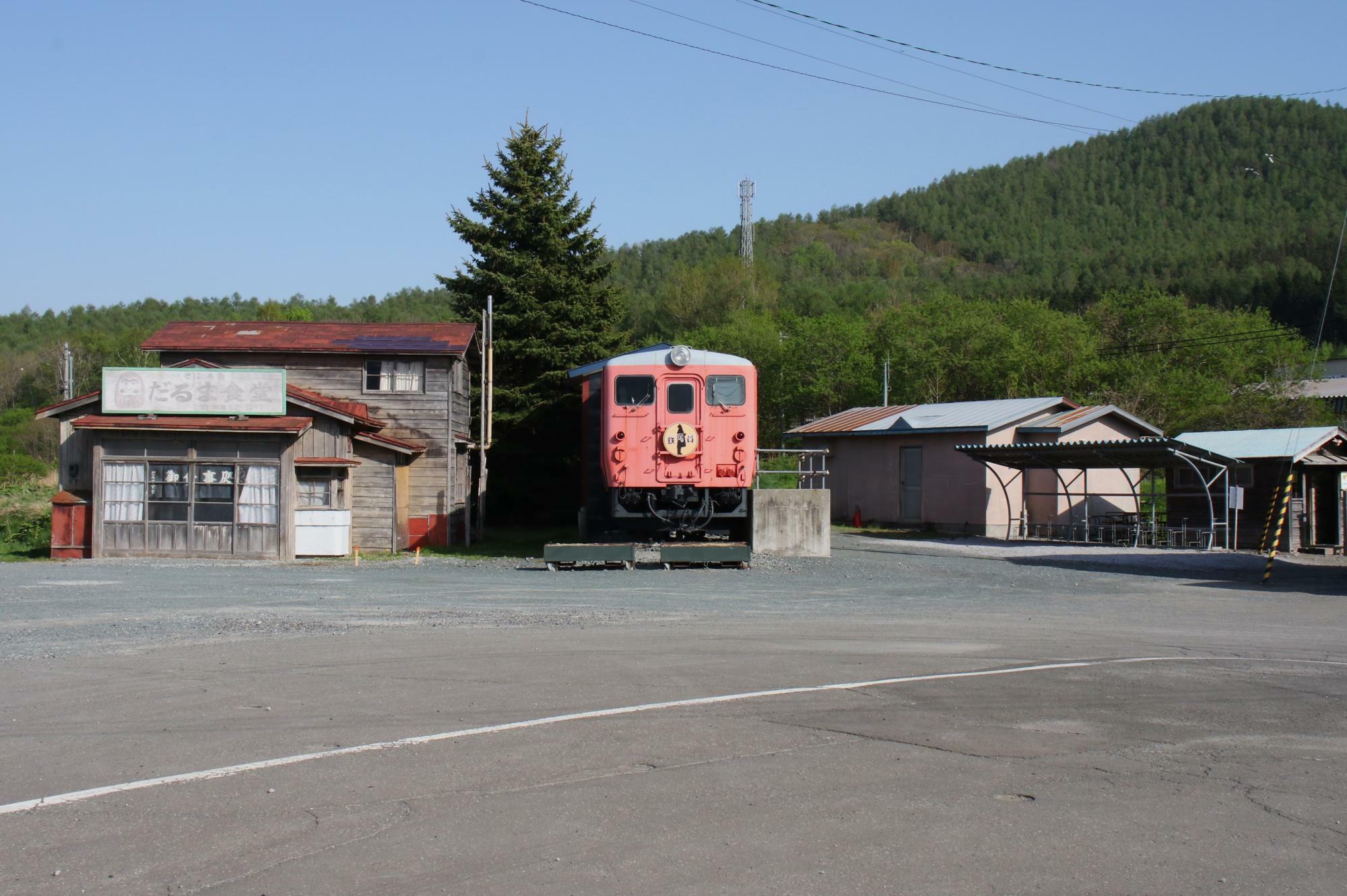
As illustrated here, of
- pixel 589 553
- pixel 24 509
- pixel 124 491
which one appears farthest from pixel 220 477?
pixel 24 509

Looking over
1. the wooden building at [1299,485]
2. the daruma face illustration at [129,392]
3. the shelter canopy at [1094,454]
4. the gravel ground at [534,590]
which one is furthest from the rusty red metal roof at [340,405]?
the wooden building at [1299,485]

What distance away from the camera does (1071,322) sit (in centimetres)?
5316

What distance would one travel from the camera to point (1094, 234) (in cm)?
11625

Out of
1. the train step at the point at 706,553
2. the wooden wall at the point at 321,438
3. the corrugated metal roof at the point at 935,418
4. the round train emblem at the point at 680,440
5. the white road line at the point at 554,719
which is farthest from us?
the corrugated metal roof at the point at 935,418

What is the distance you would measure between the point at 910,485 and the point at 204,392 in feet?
68.4

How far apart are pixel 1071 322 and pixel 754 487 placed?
114 feet

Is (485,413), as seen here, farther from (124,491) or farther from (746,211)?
(746,211)

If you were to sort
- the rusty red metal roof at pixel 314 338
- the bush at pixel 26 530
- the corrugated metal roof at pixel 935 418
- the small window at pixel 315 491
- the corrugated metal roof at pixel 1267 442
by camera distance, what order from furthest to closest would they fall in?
the corrugated metal roof at pixel 935 418
the rusty red metal roof at pixel 314 338
the bush at pixel 26 530
the corrugated metal roof at pixel 1267 442
the small window at pixel 315 491

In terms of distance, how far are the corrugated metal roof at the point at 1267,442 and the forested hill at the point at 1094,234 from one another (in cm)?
4542

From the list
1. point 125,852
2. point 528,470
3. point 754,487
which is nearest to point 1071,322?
point 528,470

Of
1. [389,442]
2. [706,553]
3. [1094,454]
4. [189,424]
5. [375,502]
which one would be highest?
[189,424]

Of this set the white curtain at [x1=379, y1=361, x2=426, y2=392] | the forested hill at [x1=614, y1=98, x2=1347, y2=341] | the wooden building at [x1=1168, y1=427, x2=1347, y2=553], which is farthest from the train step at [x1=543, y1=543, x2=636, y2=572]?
the forested hill at [x1=614, y1=98, x2=1347, y2=341]

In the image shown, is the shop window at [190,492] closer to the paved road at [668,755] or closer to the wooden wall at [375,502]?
the wooden wall at [375,502]

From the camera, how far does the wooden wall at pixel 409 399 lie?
100 ft
